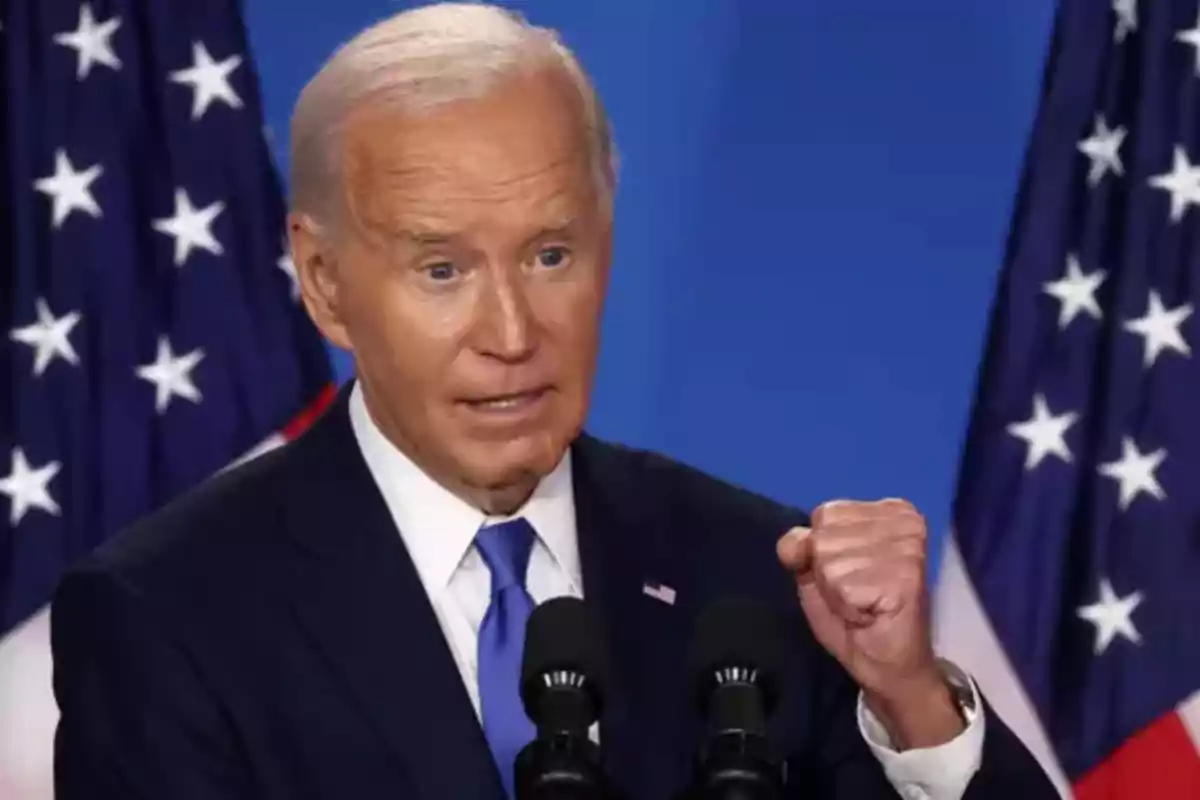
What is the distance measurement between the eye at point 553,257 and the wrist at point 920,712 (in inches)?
18.5

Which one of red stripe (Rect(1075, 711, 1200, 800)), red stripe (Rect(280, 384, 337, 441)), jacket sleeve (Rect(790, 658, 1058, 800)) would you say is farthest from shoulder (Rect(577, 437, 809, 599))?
red stripe (Rect(1075, 711, 1200, 800))

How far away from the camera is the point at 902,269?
266 centimetres

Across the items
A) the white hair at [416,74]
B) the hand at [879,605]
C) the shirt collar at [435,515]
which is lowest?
the hand at [879,605]

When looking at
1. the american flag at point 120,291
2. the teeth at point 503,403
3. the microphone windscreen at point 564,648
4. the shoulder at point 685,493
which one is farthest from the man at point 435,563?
the american flag at point 120,291

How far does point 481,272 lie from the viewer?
1652 mm

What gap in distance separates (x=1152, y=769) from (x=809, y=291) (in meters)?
0.84

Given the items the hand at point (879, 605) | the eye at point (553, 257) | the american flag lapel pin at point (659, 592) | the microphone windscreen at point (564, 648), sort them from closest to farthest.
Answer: the microphone windscreen at point (564, 648)
the hand at point (879, 605)
the eye at point (553, 257)
the american flag lapel pin at point (659, 592)

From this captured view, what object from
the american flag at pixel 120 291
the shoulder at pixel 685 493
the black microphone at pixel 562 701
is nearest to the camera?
the black microphone at pixel 562 701

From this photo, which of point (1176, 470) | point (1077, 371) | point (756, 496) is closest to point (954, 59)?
point (1077, 371)

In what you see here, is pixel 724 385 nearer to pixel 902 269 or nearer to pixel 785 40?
pixel 902 269

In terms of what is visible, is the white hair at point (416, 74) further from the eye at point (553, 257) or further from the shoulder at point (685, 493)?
the shoulder at point (685, 493)

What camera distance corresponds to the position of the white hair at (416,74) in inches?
65.1

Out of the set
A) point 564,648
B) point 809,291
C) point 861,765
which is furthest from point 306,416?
point 564,648

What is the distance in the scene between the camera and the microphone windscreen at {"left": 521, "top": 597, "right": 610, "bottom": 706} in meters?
1.25
